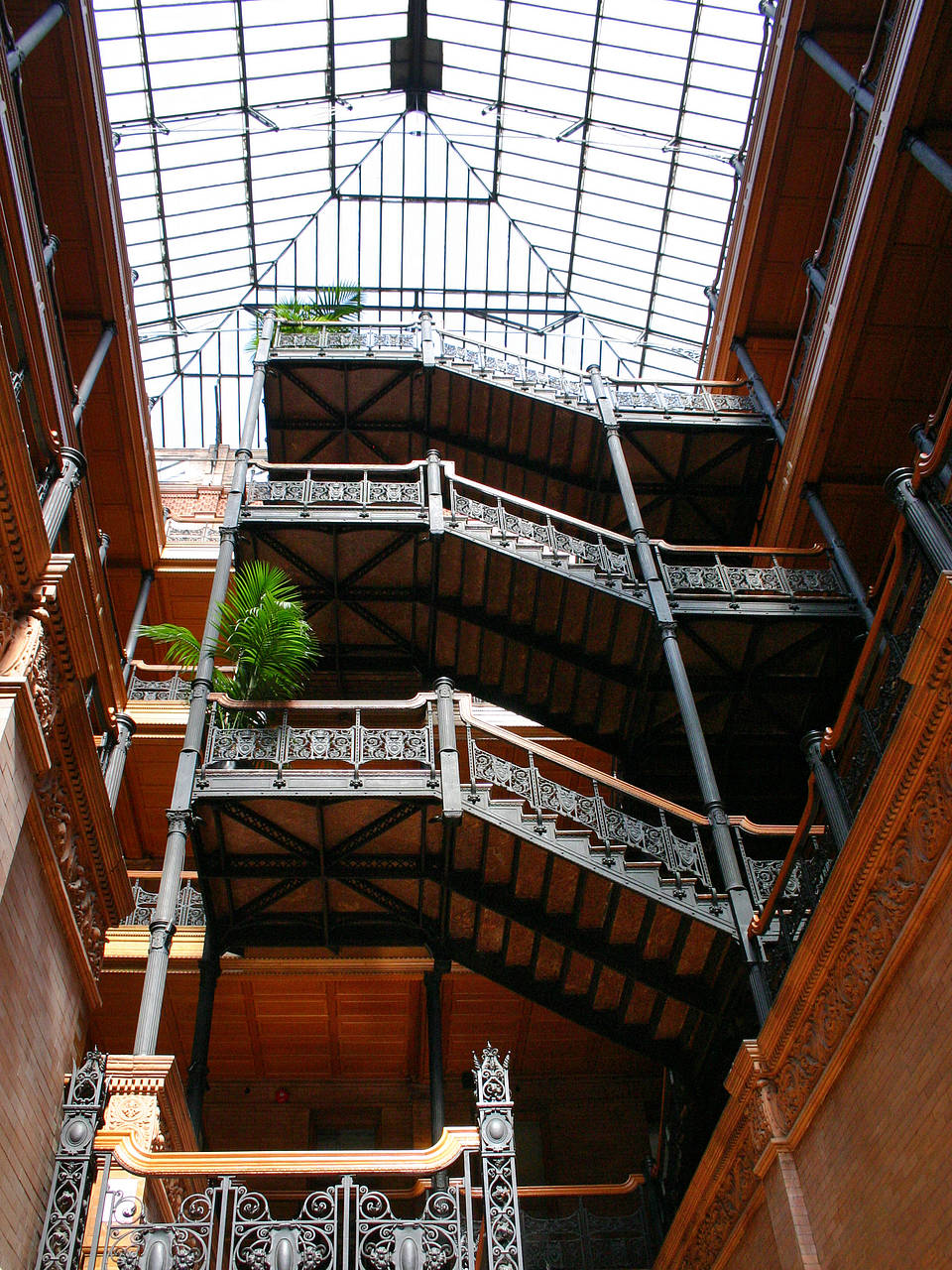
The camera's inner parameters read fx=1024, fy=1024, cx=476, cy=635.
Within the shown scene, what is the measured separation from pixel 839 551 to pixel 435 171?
1564 cm

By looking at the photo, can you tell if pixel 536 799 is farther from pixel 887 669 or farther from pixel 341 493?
pixel 341 493

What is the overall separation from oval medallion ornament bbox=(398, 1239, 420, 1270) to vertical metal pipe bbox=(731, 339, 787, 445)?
1300cm

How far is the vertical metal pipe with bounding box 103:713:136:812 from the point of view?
499 inches

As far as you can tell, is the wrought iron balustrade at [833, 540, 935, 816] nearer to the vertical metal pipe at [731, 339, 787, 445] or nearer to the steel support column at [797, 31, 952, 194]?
the steel support column at [797, 31, 952, 194]

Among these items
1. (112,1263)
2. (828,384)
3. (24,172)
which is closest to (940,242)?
(828,384)

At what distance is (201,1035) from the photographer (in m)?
10.7

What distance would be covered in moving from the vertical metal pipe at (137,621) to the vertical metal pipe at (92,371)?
13.2 feet

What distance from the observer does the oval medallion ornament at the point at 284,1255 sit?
648cm

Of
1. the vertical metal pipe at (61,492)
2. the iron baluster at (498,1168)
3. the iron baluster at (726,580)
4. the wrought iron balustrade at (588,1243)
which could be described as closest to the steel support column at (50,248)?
the vertical metal pipe at (61,492)

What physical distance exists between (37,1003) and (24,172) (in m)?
7.42

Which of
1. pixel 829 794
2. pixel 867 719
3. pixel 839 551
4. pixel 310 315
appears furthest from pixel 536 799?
pixel 310 315

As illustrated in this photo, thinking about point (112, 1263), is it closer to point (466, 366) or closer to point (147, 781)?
point (147, 781)

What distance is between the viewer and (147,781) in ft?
55.2

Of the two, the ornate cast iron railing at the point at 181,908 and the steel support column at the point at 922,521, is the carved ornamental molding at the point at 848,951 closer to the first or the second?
the steel support column at the point at 922,521
